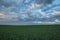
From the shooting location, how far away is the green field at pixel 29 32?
279 cm

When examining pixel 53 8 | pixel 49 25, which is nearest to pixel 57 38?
pixel 49 25

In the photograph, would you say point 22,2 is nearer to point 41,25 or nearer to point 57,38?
point 41,25

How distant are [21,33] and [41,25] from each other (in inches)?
18.1

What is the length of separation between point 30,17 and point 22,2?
14.7 inches

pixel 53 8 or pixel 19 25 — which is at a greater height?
pixel 53 8

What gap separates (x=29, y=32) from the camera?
2818mm

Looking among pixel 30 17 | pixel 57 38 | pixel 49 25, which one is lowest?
pixel 57 38

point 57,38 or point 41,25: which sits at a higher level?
point 41,25

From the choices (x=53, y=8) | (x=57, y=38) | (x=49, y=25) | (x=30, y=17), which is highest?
(x=53, y=8)

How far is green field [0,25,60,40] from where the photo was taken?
2793 mm

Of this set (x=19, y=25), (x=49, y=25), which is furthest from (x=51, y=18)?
(x=19, y=25)

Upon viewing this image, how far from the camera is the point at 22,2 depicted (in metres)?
2.88

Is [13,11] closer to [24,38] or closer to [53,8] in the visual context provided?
[24,38]

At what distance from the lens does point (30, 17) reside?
9.37 ft
